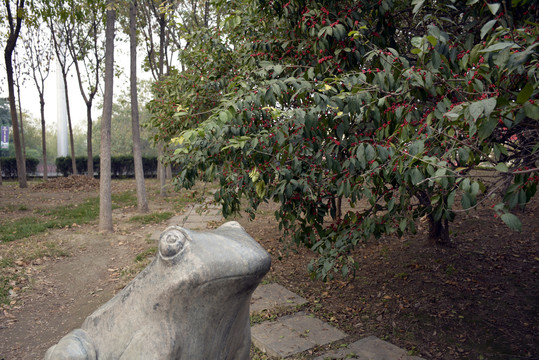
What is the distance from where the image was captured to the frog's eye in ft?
5.62

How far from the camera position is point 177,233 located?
1.74 meters

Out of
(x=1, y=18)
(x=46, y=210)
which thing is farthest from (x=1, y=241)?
(x=1, y=18)

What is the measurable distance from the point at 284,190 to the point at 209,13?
12.5 meters

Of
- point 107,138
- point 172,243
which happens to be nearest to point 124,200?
point 107,138

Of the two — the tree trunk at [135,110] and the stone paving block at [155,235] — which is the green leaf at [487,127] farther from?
the tree trunk at [135,110]

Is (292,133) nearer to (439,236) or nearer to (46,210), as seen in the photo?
(439,236)

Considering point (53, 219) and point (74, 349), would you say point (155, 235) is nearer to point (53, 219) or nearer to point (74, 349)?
point (53, 219)

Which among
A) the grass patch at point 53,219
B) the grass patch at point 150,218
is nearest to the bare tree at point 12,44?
the grass patch at point 53,219

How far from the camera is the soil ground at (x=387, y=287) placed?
13.1 ft

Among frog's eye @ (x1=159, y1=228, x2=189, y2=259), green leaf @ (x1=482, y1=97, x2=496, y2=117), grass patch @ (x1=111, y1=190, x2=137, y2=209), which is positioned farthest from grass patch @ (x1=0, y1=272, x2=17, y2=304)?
green leaf @ (x1=482, y1=97, x2=496, y2=117)

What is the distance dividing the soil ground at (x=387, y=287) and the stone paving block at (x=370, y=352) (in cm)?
14

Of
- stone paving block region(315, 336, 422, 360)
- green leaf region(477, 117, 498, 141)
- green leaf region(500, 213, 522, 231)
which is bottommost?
stone paving block region(315, 336, 422, 360)

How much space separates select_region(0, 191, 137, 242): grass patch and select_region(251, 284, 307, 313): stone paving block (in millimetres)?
5464

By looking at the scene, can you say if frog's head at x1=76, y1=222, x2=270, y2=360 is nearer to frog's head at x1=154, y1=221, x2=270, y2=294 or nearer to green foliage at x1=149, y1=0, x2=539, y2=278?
frog's head at x1=154, y1=221, x2=270, y2=294
